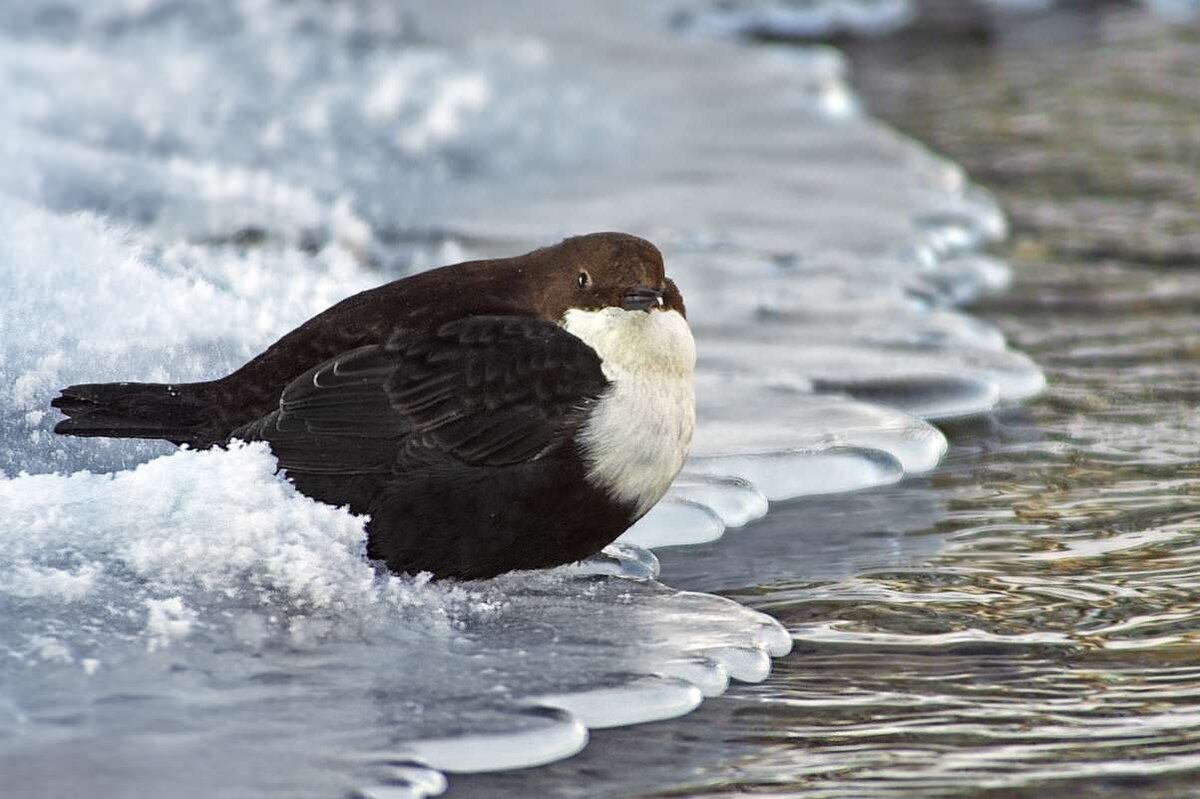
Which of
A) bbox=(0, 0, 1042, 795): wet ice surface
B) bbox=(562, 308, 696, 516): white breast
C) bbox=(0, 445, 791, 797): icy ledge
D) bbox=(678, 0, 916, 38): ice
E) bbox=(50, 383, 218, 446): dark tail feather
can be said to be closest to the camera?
bbox=(0, 445, 791, 797): icy ledge

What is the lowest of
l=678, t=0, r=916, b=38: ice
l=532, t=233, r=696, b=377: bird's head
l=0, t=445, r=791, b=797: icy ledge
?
l=0, t=445, r=791, b=797: icy ledge

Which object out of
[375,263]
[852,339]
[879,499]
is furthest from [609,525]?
[375,263]

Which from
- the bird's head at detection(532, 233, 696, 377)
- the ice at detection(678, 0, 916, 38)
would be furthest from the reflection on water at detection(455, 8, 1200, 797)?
the ice at detection(678, 0, 916, 38)

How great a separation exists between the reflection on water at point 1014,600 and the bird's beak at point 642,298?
0.57m

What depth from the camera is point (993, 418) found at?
15.4 ft

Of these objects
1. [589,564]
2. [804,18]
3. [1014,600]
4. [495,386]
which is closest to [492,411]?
[495,386]

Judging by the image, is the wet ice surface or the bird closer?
the wet ice surface

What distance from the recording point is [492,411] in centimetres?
333

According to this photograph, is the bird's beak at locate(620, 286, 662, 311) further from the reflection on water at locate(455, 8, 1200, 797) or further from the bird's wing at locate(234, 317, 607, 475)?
the reflection on water at locate(455, 8, 1200, 797)

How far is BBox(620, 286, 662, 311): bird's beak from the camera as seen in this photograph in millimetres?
3312

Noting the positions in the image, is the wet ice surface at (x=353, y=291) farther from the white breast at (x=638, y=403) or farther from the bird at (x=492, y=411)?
the white breast at (x=638, y=403)

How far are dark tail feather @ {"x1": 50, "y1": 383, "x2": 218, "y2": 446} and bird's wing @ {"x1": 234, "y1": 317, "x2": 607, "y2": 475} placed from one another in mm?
199

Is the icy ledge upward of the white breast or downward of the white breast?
downward

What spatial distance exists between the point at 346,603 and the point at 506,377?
471 millimetres
